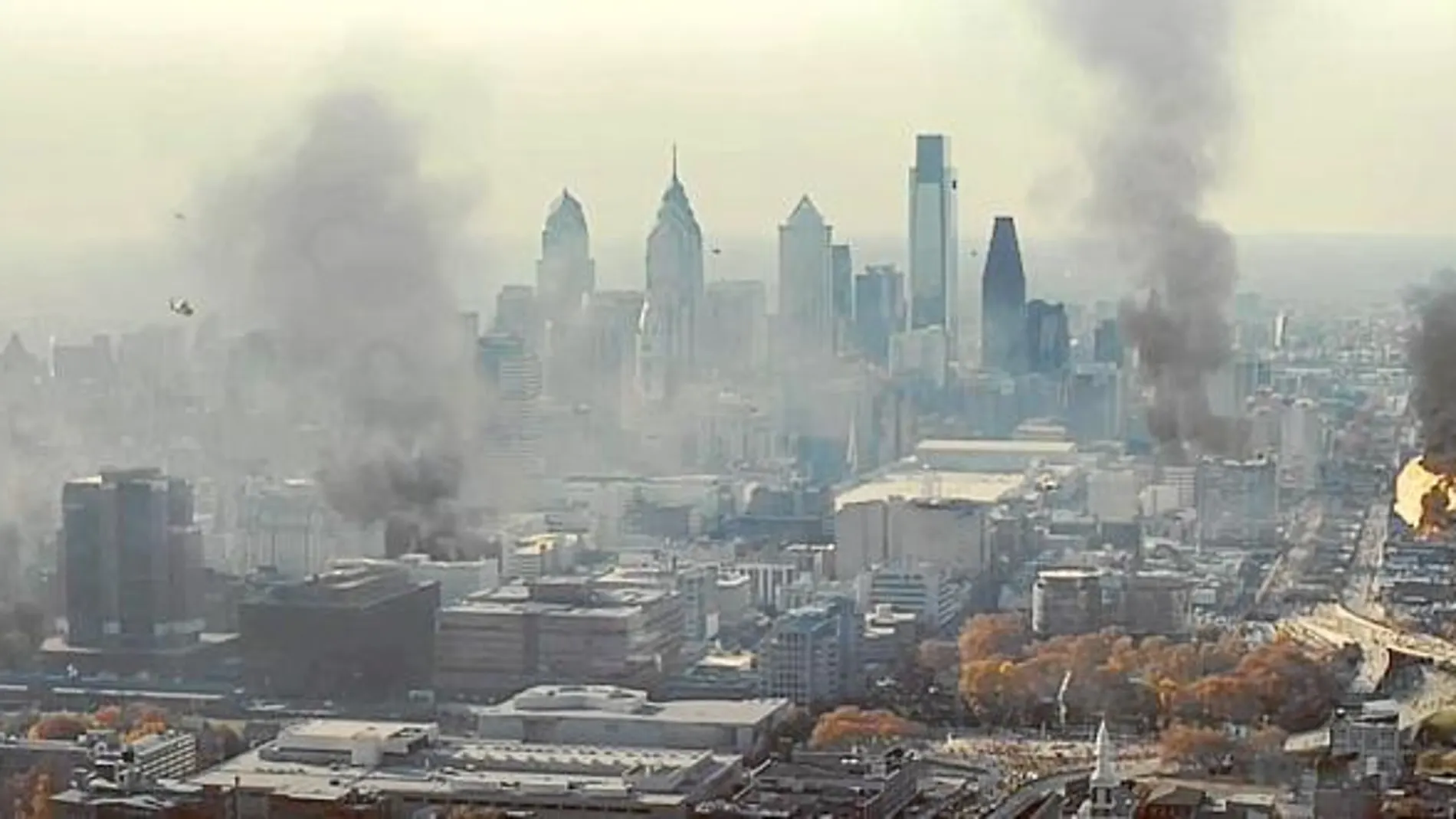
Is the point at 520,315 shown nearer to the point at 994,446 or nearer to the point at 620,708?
the point at 994,446

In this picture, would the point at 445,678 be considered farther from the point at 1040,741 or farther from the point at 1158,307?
the point at 1158,307

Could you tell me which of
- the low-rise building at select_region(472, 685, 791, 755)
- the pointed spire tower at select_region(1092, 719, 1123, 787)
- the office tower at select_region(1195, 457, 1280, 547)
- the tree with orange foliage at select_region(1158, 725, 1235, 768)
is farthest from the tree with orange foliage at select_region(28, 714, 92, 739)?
the office tower at select_region(1195, 457, 1280, 547)

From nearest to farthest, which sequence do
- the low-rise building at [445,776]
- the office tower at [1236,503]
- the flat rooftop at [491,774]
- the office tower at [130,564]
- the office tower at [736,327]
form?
the low-rise building at [445,776], the flat rooftop at [491,774], the office tower at [130,564], the office tower at [1236,503], the office tower at [736,327]

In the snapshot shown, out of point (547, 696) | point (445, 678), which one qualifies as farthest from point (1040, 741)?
point (445, 678)

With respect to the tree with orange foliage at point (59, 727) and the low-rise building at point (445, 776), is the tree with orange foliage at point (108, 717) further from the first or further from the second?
the low-rise building at point (445, 776)

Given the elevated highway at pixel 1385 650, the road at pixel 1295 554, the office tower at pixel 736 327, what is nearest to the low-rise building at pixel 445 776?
the elevated highway at pixel 1385 650

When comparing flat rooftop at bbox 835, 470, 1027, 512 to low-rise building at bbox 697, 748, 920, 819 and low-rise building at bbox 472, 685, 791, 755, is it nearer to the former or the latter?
low-rise building at bbox 472, 685, 791, 755
